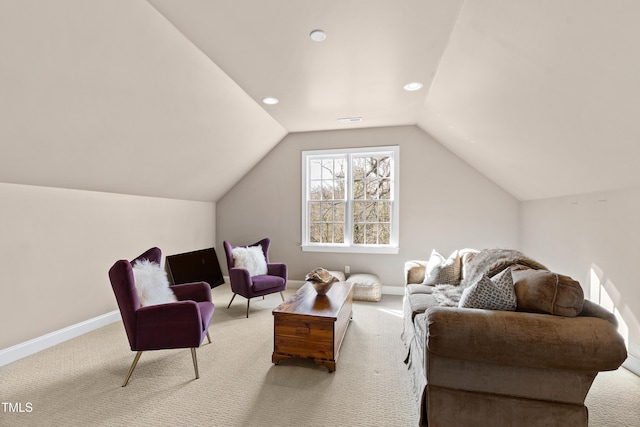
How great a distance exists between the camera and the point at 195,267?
4.72m

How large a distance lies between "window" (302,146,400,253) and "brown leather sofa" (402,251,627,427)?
9.85 feet

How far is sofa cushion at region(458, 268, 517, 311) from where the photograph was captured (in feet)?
5.80

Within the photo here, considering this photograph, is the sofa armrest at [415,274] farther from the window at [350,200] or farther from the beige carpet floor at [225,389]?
the window at [350,200]

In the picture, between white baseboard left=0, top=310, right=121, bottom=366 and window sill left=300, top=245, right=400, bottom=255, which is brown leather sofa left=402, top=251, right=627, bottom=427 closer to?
window sill left=300, top=245, right=400, bottom=255

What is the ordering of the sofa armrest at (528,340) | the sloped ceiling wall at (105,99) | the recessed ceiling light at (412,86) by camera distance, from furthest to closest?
the recessed ceiling light at (412,86) → the sloped ceiling wall at (105,99) → the sofa armrest at (528,340)

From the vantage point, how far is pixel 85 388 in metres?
2.13

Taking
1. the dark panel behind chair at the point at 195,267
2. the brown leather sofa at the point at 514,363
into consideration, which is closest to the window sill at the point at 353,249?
the dark panel behind chair at the point at 195,267

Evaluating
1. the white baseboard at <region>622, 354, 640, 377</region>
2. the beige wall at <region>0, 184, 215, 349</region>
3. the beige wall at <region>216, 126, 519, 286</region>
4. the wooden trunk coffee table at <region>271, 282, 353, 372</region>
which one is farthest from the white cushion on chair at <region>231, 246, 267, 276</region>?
the white baseboard at <region>622, 354, 640, 377</region>

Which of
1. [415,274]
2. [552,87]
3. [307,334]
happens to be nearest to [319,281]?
[307,334]

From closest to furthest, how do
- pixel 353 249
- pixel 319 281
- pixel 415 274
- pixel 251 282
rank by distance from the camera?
pixel 319 281 → pixel 415 274 → pixel 251 282 → pixel 353 249

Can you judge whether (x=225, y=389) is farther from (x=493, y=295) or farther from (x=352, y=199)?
(x=352, y=199)

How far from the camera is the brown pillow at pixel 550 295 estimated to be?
5.31 ft

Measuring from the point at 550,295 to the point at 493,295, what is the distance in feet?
0.92

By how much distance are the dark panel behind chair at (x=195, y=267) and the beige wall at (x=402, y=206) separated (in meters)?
0.52
